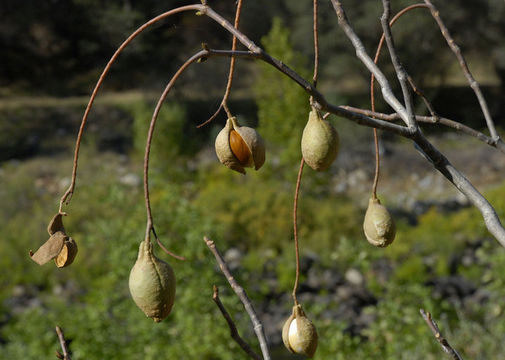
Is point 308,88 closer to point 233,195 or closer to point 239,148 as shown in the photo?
point 239,148

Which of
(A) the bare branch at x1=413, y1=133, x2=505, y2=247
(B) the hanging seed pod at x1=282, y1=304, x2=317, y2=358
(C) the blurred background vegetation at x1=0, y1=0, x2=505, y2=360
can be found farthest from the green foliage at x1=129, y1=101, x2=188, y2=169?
(A) the bare branch at x1=413, y1=133, x2=505, y2=247

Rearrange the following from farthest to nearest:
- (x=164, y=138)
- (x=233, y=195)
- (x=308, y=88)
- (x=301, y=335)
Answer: (x=164, y=138) < (x=233, y=195) < (x=301, y=335) < (x=308, y=88)

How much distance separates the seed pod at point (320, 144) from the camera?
0.64m

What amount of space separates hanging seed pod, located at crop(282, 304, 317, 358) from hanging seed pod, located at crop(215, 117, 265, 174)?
209 mm

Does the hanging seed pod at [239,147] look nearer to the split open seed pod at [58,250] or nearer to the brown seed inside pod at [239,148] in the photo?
the brown seed inside pod at [239,148]

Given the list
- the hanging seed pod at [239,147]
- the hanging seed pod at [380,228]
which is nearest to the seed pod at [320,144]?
the hanging seed pod at [239,147]

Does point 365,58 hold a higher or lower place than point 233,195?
higher

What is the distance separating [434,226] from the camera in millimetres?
6246

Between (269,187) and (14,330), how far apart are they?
12.5 ft

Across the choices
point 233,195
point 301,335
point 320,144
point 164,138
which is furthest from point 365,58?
point 164,138

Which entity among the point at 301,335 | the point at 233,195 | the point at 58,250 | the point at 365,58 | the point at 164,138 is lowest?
the point at 164,138

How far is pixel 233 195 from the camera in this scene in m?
6.81

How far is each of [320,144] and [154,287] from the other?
199 mm

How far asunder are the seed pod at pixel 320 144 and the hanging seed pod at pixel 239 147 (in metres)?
0.04
